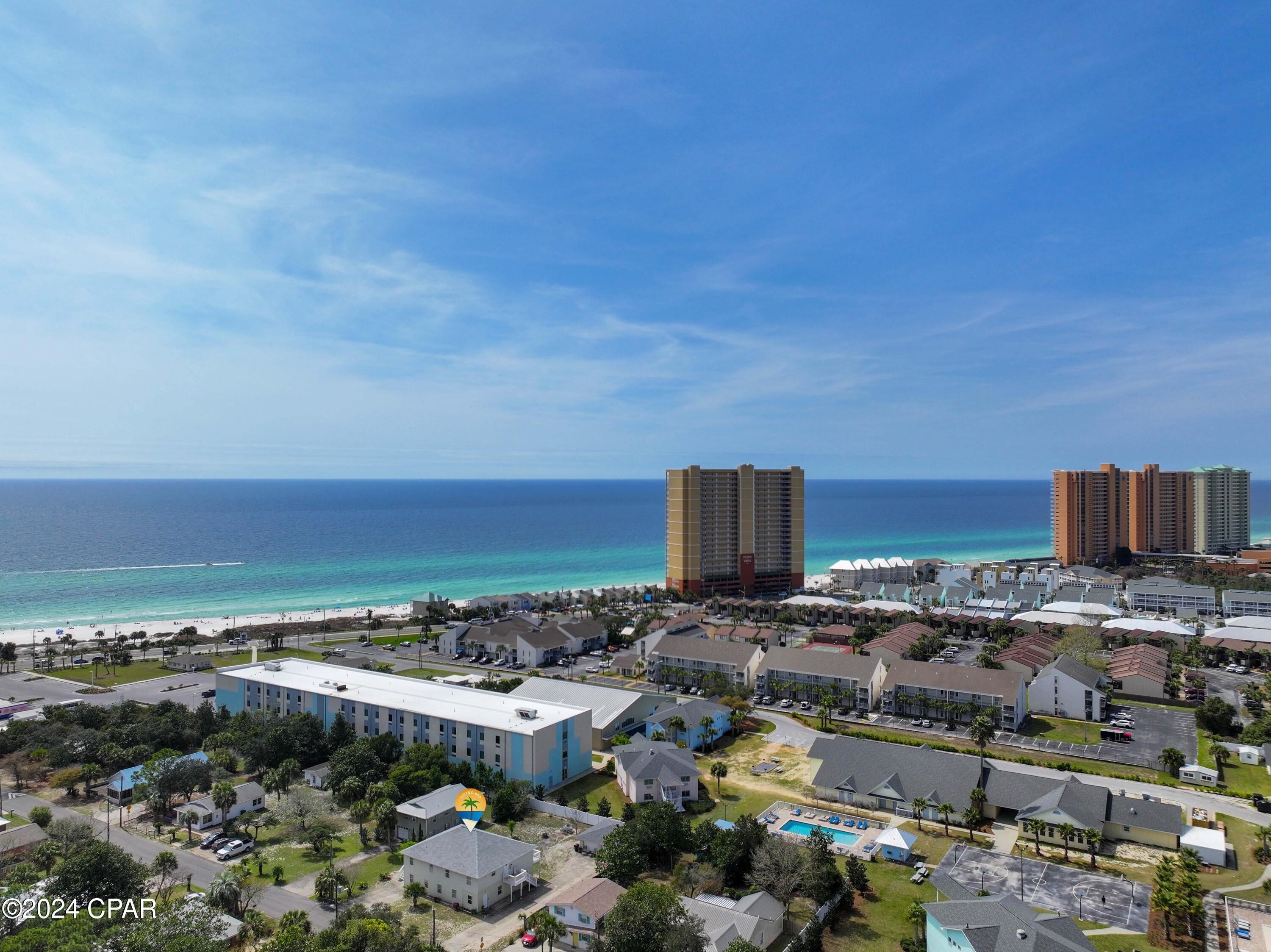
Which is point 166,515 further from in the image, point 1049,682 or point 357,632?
point 1049,682

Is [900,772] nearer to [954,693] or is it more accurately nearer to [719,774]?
[719,774]

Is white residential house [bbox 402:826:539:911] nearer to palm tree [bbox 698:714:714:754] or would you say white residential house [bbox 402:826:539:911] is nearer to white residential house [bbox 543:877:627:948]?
white residential house [bbox 543:877:627:948]

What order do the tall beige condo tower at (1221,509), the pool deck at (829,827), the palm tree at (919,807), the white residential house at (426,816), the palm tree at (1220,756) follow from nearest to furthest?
the pool deck at (829,827), the white residential house at (426,816), the palm tree at (919,807), the palm tree at (1220,756), the tall beige condo tower at (1221,509)

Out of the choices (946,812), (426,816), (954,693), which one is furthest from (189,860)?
(954,693)

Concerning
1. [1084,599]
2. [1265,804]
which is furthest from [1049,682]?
[1084,599]

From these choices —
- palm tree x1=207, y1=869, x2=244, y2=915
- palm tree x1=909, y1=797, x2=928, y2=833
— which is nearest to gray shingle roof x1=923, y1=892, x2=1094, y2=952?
palm tree x1=909, y1=797, x2=928, y2=833

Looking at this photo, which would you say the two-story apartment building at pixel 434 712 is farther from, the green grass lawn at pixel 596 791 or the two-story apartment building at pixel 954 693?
the two-story apartment building at pixel 954 693

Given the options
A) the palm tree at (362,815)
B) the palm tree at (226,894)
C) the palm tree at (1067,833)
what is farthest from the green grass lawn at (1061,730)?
the palm tree at (226,894)
